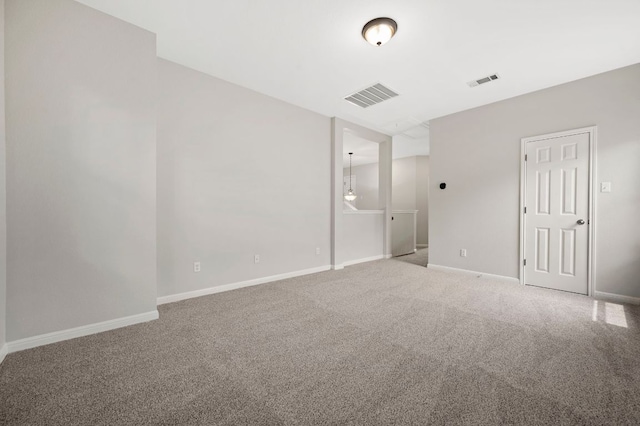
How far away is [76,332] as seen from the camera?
2074 mm

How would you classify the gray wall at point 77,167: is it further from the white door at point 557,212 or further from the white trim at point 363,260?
the white door at point 557,212

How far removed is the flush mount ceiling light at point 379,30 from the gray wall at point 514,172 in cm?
268

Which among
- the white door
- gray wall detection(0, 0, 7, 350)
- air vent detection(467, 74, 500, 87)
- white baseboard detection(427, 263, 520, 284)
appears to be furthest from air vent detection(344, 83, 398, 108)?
gray wall detection(0, 0, 7, 350)

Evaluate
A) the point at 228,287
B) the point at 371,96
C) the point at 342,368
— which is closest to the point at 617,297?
the point at 342,368

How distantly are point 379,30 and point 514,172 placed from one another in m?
3.03

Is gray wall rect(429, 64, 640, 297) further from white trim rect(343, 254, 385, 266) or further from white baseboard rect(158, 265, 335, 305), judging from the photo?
white baseboard rect(158, 265, 335, 305)

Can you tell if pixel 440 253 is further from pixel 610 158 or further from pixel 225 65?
pixel 225 65

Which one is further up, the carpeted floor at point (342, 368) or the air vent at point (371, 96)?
the air vent at point (371, 96)

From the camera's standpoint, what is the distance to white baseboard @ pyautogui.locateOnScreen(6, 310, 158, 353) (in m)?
1.86

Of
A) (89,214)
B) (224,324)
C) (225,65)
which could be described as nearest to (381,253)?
(224,324)

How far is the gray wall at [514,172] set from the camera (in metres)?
2.91

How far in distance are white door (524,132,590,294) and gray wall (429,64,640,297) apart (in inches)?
5.3

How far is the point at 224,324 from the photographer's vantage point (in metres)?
2.30

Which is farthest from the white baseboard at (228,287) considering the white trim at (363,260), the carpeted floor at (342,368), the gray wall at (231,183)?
the white trim at (363,260)
